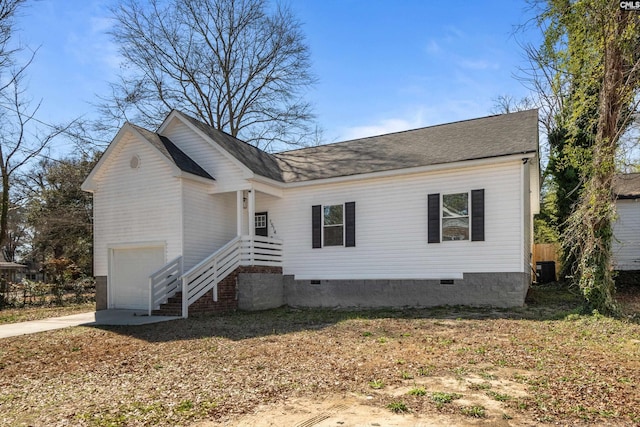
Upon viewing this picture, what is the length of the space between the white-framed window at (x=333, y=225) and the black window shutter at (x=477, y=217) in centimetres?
417

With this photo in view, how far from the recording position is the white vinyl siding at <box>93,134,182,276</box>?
13.8 metres

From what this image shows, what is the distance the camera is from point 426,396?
5102 millimetres

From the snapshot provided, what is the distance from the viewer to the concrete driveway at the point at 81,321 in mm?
11126

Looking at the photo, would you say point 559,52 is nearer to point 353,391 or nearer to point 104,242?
point 353,391

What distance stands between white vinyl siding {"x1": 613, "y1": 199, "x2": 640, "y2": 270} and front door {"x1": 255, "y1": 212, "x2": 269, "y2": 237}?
14.4 m

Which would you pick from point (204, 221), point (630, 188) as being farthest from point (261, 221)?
point (630, 188)

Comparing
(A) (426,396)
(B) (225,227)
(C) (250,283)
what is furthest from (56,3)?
(A) (426,396)

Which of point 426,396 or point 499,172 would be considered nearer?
point 426,396

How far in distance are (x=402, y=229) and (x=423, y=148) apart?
302 centimetres

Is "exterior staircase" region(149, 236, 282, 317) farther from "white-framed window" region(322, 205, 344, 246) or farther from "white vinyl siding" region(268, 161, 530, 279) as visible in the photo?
"white-framed window" region(322, 205, 344, 246)

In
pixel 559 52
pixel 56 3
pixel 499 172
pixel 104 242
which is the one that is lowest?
pixel 104 242

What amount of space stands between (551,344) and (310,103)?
23.0m

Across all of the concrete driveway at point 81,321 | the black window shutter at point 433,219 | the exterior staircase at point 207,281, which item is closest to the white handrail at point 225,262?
the exterior staircase at point 207,281
